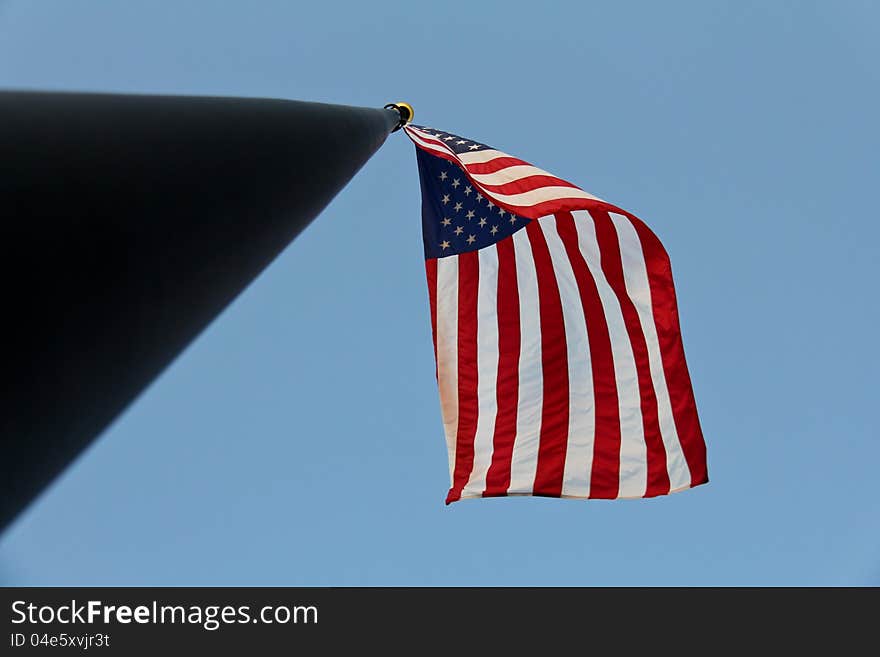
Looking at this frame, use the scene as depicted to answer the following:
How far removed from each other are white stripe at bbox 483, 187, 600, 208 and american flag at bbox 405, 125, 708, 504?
32mm

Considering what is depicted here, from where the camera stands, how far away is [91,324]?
2391 millimetres

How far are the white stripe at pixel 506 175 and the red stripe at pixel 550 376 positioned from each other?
1269 mm

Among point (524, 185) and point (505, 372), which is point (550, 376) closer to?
point (505, 372)

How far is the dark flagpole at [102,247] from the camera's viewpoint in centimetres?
217

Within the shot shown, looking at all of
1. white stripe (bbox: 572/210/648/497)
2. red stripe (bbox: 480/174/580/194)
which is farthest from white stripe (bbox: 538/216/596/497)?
red stripe (bbox: 480/174/580/194)

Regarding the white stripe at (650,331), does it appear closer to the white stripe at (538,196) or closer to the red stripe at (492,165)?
the white stripe at (538,196)

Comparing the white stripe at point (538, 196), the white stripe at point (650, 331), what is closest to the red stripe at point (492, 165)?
the white stripe at point (538, 196)

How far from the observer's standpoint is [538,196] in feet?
33.2

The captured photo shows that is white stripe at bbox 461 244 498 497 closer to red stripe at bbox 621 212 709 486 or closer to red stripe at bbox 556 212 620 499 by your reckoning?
red stripe at bbox 556 212 620 499

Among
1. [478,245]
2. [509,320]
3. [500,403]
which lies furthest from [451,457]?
[478,245]

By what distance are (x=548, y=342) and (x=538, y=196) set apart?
8.00ft

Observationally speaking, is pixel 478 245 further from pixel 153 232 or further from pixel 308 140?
pixel 153 232

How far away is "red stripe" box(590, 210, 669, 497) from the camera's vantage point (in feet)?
35.0

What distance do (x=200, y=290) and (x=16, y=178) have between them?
41.9 inches
